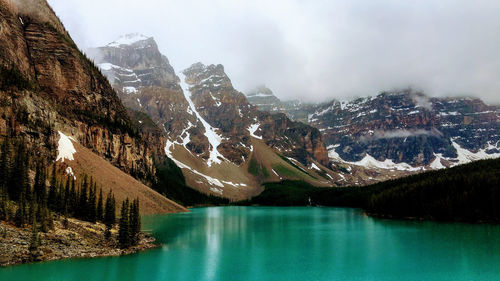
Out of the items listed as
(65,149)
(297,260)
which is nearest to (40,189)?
(297,260)

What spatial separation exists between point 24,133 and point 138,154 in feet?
257

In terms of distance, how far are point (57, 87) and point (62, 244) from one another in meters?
104

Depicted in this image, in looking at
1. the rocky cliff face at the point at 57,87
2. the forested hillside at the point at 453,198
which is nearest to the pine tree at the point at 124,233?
the rocky cliff face at the point at 57,87

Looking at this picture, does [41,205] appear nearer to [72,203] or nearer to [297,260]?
[72,203]

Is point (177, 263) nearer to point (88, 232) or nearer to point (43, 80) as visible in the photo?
point (88, 232)

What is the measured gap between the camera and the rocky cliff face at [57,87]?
9675cm

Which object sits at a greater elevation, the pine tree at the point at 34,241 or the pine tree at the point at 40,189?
the pine tree at the point at 40,189

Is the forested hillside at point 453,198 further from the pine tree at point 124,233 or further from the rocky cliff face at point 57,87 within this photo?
the rocky cliff face at point 57,87

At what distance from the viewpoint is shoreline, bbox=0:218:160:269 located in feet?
127

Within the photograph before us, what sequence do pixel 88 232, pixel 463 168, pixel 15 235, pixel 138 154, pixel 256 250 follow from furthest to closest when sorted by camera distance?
pixel 138 154, pixel 463 168, pixel 256 250, pixel 88 232, pixel 15 235

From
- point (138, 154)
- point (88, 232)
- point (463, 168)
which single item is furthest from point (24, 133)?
point (463, 168)

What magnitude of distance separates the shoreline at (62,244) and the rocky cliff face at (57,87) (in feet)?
156

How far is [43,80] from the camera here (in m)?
129

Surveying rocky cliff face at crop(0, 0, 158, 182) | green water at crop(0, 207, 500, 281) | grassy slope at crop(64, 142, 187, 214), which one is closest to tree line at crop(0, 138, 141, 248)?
green water at crop(0, 207, 500, 281)
